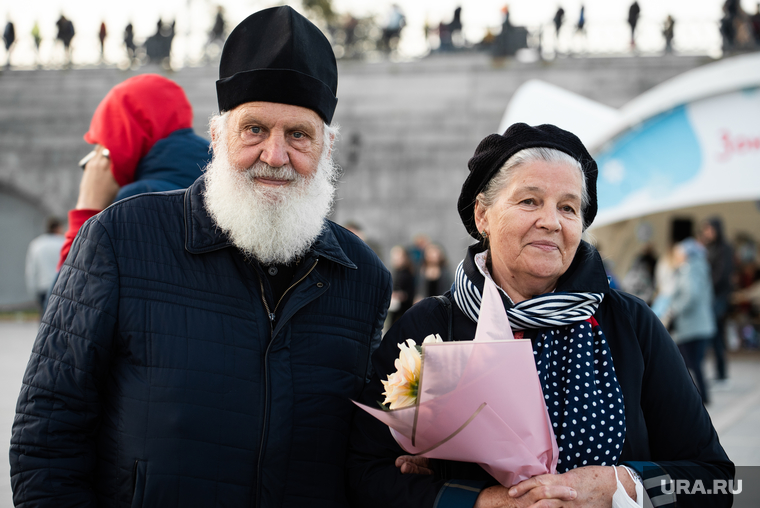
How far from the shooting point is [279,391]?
1965 millimetres

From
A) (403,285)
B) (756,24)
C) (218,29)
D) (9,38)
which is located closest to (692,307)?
(403,285)

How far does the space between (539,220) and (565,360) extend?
0.43m

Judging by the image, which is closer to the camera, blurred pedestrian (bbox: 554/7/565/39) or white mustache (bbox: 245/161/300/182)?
white mustache (bbox: 245/161/300/182)

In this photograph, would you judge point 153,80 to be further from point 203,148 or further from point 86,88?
point 86,88

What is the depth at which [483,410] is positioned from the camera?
162 centimetres

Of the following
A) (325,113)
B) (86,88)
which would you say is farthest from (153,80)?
(86,88)

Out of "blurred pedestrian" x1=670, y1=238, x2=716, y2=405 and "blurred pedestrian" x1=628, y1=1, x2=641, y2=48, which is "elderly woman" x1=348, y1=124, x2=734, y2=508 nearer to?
"blurred pedestrian" x1=670, y1=238, x2=716, y2=405

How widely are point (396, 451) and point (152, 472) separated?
715 mm

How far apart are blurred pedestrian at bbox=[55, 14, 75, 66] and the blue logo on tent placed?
17.5m

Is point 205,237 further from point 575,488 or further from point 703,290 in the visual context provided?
point 703,290

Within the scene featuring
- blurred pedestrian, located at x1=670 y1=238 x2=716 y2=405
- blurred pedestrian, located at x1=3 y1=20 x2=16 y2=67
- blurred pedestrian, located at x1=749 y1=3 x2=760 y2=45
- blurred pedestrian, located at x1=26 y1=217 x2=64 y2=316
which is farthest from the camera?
blurred pedestrian, located at x1=3 y1=20 x2=16 y2=67

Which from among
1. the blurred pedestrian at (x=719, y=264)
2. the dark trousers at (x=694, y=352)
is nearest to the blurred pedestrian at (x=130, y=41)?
the blurred pedestrian at (x=719, y=264)

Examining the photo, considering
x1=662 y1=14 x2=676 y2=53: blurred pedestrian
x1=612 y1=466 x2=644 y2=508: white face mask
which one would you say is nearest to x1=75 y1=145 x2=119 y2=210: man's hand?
x1=612 y1=466 x2=644 y2=508: white face mask

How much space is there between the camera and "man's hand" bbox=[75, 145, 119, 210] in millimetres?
2562
